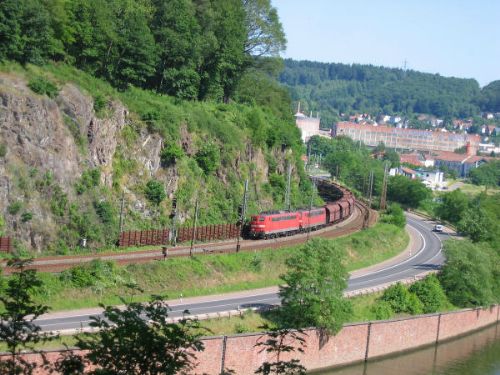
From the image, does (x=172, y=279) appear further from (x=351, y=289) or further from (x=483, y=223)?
(x=483, y=223)

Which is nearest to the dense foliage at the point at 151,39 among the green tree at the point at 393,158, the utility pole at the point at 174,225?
the utility pole at the point at 174,225

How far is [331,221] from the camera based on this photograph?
229ft

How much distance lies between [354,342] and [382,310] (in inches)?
225

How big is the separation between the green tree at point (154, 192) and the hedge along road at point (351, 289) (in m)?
9.82

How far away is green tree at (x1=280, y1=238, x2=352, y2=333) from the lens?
38344 millimetres

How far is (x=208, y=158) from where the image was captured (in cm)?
5716

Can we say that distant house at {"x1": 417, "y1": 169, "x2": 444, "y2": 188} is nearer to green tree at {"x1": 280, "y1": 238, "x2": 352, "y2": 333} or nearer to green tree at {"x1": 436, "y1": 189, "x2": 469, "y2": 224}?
green tree at {"x1": 436, "y1": 189, "x2": 469, "y2": 224}

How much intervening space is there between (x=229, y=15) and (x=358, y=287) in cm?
3008

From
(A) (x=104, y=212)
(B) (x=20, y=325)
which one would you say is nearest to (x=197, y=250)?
(A) (x=104, y=212)

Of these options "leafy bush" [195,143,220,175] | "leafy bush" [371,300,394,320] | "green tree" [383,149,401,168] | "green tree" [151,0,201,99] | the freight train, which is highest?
"green tree" [151,0,201,99]

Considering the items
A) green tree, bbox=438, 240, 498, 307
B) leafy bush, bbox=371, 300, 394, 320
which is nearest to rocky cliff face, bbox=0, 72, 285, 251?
leafy bush, bbox=371, 300, 394, 320

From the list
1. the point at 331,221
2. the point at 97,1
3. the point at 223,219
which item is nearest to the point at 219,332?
the point at 223,219

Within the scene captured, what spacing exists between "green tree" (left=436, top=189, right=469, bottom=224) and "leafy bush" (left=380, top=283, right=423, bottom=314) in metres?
44.6

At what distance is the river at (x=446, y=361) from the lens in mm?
41094
